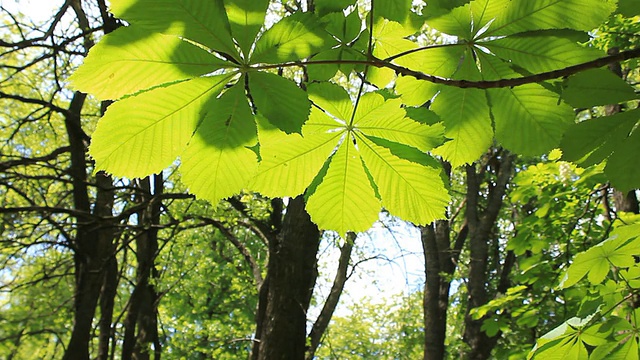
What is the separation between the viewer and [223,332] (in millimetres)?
8859

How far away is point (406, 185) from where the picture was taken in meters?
0.83

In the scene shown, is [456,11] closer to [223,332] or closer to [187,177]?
[187,177]

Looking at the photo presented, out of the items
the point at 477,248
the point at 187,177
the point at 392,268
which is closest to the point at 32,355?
the point at 392,268

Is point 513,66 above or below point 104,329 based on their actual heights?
below

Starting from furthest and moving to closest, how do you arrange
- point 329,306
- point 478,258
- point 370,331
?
1. point 370,331
2. point 478,258
3. point 329,306

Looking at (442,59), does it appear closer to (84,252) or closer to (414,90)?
(414,90)

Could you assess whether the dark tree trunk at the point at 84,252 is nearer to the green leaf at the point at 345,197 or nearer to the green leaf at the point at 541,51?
the green leaf at the point at 345,197

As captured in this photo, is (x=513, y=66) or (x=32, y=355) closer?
(x=513, y=66)

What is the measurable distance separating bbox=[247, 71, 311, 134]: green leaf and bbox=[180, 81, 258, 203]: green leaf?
22 mm

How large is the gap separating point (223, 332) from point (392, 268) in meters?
3.83

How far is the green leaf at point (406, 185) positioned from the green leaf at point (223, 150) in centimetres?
21

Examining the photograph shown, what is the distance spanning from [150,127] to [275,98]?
18 cm

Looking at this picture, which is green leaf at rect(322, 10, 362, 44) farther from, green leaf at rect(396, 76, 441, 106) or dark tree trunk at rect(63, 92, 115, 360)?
dark tree trunk at rect(63, 92, 115, 360)

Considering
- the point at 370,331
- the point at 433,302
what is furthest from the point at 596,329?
the point at 370,331
